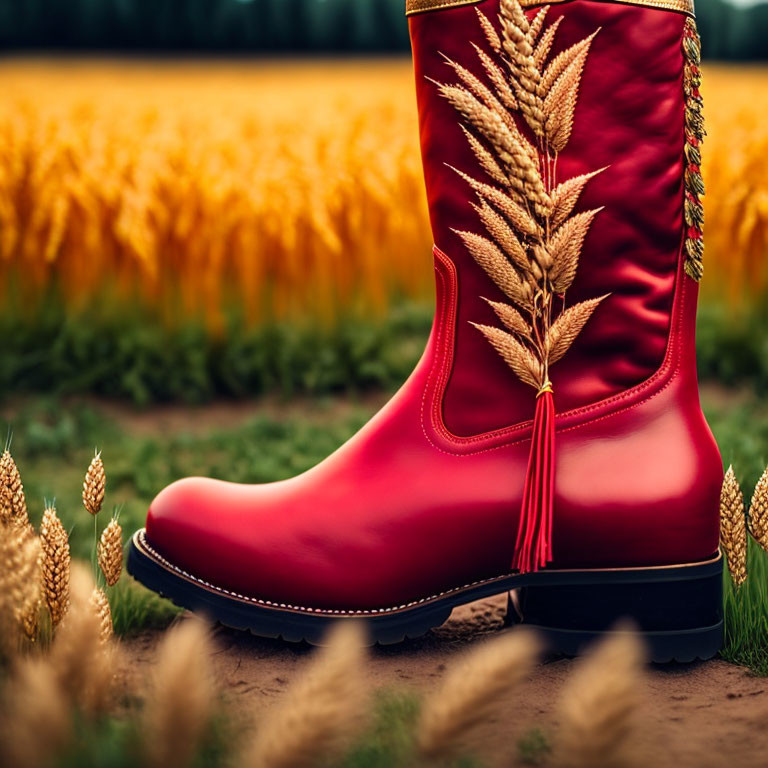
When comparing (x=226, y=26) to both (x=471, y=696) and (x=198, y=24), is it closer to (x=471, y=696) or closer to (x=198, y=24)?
(x=198, y=24)

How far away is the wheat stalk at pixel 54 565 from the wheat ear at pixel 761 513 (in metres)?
0.92

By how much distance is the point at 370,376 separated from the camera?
306 centimetres

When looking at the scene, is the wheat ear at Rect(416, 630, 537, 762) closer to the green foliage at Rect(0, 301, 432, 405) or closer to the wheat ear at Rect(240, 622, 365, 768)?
the wheat ear at Rect(240, 622, 365, 768)

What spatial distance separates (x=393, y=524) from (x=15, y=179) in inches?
105

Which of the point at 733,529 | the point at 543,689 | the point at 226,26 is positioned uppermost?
the point at 226,26

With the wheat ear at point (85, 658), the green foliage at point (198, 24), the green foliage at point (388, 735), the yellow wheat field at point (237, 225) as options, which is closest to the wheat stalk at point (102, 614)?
the wheat ear at point (85, 658)

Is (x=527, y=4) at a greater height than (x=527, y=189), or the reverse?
(x=527, y=4)

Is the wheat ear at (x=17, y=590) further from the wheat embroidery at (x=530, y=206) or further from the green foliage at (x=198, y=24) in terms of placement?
the green foliage at (x=198, y=24)

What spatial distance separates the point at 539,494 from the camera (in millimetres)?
1205

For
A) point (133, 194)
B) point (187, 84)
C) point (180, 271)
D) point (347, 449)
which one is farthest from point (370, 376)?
point (187, 84)

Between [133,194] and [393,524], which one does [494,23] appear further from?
[133,194]

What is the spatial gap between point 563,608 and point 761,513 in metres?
0.32

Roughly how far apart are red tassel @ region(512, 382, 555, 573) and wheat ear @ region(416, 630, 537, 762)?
1.50 feet

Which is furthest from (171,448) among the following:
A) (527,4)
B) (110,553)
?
(527,4)
